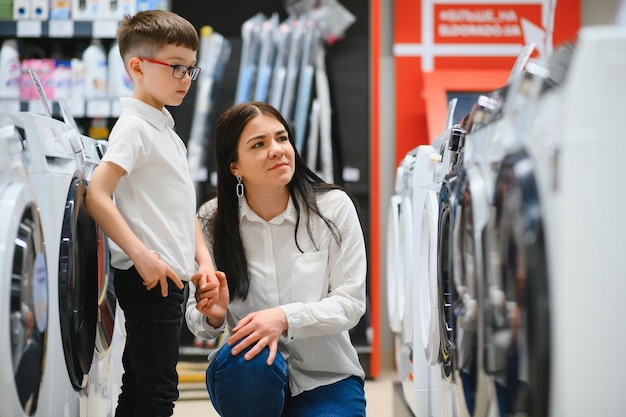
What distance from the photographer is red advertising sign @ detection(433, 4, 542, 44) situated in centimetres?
A: 414

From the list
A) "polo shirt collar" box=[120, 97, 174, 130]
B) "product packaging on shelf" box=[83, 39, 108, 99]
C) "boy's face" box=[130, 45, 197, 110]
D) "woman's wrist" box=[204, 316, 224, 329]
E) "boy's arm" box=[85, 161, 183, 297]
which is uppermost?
"product packaging on shelf" box=[83, 39, 108, 99]

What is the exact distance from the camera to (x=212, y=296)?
1.75m

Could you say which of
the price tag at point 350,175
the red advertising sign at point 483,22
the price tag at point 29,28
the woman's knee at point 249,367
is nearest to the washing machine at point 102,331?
the woman's knee at point 249,367

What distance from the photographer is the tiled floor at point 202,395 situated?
299 centimetres

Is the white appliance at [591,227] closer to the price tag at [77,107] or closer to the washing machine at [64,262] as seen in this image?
the washing machine at [64,262]

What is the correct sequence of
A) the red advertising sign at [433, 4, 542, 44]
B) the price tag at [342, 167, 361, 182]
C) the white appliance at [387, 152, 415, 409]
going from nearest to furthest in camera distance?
the white appliance at [387, 152, 415, 409], the price tag at [342, 167, 361, 182], the red advertising sign at [433, 4, 542, 44]

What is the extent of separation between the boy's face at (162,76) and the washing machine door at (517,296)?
996 millimetres

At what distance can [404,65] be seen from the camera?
4137mm

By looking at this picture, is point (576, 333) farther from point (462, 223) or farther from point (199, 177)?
point (199, 177)

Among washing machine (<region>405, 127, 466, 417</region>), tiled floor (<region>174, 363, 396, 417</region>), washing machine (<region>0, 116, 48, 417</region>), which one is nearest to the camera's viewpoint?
washing machine (<region>0, 116, 48, 417</region>)

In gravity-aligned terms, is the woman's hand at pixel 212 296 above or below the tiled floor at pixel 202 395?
above

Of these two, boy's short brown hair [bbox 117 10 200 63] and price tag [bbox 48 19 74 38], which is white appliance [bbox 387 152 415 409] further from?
price tag [bbox 48 19 74 38]

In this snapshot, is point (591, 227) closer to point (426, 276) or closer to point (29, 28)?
point (426, 276)

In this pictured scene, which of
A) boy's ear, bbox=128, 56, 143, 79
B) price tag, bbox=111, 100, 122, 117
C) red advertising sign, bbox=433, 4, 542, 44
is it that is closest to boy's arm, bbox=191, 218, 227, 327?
boy's ear, bbox=128, 56, 143, 79
